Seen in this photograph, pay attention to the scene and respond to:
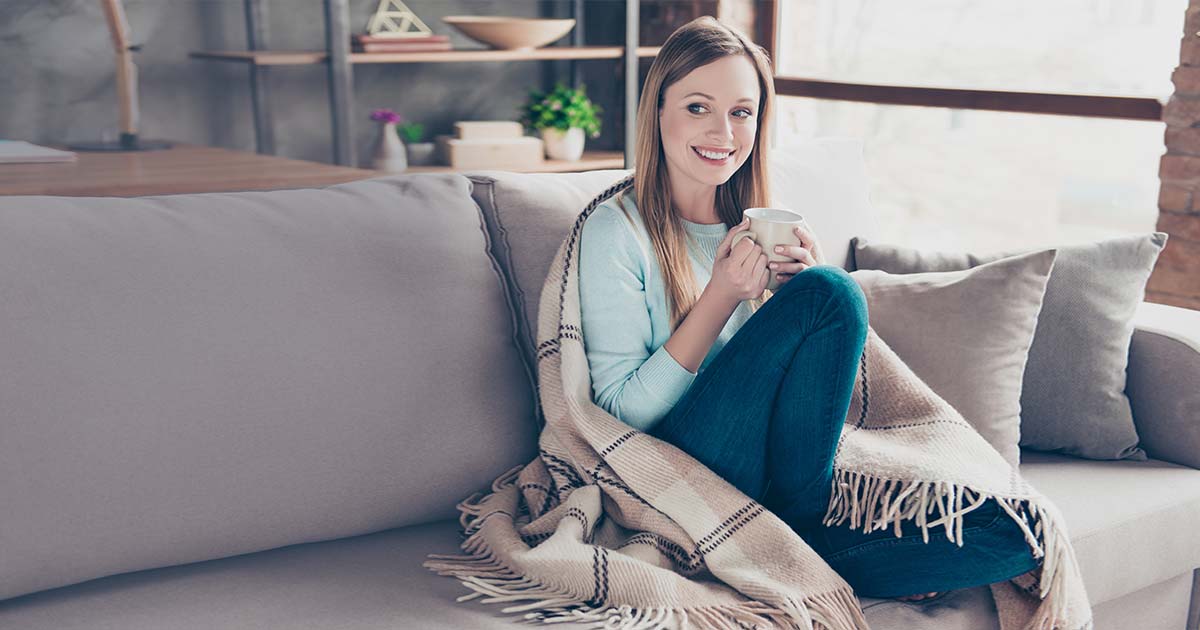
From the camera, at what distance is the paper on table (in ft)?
7.83

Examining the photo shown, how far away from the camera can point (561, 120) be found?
355 centimetres

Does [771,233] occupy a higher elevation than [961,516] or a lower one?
higher

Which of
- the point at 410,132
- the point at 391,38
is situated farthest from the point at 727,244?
the point at 410,132

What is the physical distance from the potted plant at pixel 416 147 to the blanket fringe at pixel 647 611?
239 centimetres

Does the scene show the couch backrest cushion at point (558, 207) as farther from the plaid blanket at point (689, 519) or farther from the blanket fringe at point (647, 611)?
the blanket fringe at point (647, 611)

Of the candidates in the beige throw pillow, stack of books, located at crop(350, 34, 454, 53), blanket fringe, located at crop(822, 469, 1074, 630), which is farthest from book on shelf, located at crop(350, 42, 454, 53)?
blanket fringe, located at crop(822, 469, 1074, 630)

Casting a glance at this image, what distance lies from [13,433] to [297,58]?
6.82 feet

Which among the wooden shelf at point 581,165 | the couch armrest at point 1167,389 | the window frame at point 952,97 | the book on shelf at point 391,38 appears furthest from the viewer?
the wooden shelf at point 581,165

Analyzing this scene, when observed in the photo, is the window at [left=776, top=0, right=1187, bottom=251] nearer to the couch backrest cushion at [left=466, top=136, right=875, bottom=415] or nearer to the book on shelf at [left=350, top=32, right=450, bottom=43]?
the couch backrest cushion at [left=466, top=136, right=875, bottom=415]

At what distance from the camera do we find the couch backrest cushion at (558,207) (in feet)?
5.19

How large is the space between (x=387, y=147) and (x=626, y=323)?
6.92ft

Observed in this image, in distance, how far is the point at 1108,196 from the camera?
9.55 feet

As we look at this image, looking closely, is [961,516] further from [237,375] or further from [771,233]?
[237,375]

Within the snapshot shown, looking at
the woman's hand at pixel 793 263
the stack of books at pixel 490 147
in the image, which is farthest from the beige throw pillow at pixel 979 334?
the stack of books at pixel 490 147
